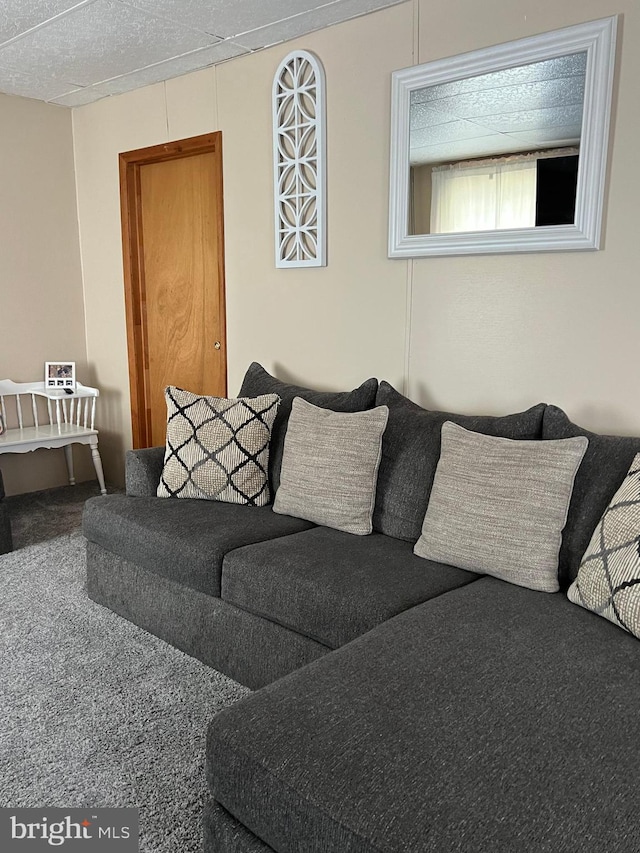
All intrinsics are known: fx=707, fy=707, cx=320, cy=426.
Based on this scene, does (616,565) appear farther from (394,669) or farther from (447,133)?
(447,133)

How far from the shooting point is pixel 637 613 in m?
1.75

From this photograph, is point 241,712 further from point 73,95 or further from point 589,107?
point 73,95

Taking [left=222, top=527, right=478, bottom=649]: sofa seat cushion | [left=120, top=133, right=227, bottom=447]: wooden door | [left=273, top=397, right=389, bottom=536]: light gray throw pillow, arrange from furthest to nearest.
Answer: [left=120, top=133, right=227, bottom=447]: wooden door → [left=273, top=397, right=389, bottom=536]: light gray throw pillow → [left=222, top=527, right=478, bottom=649]: sofa seat cushion

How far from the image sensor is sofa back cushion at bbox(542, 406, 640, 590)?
2105 mm

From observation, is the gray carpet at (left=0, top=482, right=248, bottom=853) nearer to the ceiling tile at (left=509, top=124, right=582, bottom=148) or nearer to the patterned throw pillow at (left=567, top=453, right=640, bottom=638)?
the patterned throw pillow at (left=567, top=453, right=640, bottom=638)

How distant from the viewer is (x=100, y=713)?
2186 millimetres

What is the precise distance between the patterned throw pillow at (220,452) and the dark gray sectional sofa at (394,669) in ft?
0.26

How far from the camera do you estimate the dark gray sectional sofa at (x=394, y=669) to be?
121cm

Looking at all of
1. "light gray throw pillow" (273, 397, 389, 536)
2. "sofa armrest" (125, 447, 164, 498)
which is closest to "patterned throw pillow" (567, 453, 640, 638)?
"light gray throw pillow" (273, 397, 389, 536)

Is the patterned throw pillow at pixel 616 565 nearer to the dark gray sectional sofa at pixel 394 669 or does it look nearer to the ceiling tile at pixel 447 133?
the dark gray sectional sofa at pixel 394 669

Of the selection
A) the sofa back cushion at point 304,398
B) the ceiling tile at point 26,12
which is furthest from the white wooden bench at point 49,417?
the ceiling tile at point 26,12

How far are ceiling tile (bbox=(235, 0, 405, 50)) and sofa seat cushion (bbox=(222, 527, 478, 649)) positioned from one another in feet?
6.93

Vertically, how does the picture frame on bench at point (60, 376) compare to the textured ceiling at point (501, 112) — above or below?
below

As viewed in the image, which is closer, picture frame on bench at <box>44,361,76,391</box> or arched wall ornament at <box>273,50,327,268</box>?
arched wall ornament at <box>273,50,327,268</box>
